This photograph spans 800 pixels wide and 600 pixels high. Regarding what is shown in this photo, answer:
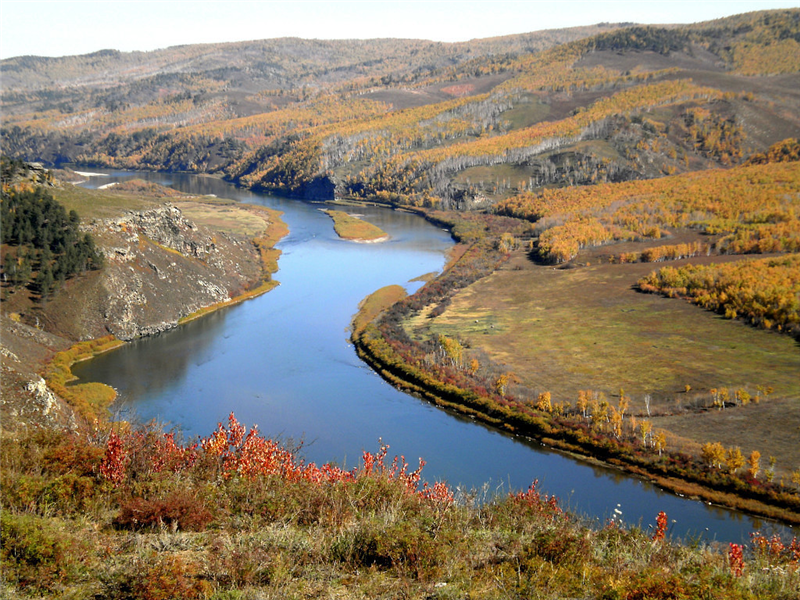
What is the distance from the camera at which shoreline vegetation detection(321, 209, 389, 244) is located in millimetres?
118231

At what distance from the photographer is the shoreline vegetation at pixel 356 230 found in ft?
388

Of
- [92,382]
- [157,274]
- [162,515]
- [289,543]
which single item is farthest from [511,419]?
[157,274]

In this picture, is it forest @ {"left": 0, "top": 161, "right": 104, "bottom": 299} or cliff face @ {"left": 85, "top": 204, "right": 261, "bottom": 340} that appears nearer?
forest @ {"left": 0, "top": 161, "right": 104, "bottom": 299}

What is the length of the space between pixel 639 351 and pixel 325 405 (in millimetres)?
27659

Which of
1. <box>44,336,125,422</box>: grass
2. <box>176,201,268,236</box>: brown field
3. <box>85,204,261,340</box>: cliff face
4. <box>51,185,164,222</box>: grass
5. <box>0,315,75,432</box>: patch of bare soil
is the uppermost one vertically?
<box>51,185,164,222</box>: grass

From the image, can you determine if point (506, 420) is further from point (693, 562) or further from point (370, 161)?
point (370, 161)

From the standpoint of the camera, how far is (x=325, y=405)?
50.0 m

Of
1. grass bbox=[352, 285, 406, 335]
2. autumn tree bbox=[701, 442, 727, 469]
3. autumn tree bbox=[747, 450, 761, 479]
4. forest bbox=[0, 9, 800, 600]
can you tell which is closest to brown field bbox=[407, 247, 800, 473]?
forest bbox=[0, 9, 800, 600]

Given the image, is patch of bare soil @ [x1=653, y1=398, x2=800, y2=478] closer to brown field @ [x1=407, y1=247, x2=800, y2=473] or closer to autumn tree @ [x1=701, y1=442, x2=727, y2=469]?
brown field @ [x1=407, y1=247, x2=800, y2=473]

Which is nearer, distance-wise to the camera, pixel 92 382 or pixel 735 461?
pixel 735 461

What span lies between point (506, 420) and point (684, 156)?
14019cm

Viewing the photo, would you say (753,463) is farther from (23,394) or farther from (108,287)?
(108,287)

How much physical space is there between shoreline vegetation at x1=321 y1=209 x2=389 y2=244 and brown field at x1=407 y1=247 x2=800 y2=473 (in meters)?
39.8

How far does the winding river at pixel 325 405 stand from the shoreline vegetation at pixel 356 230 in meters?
33.7
